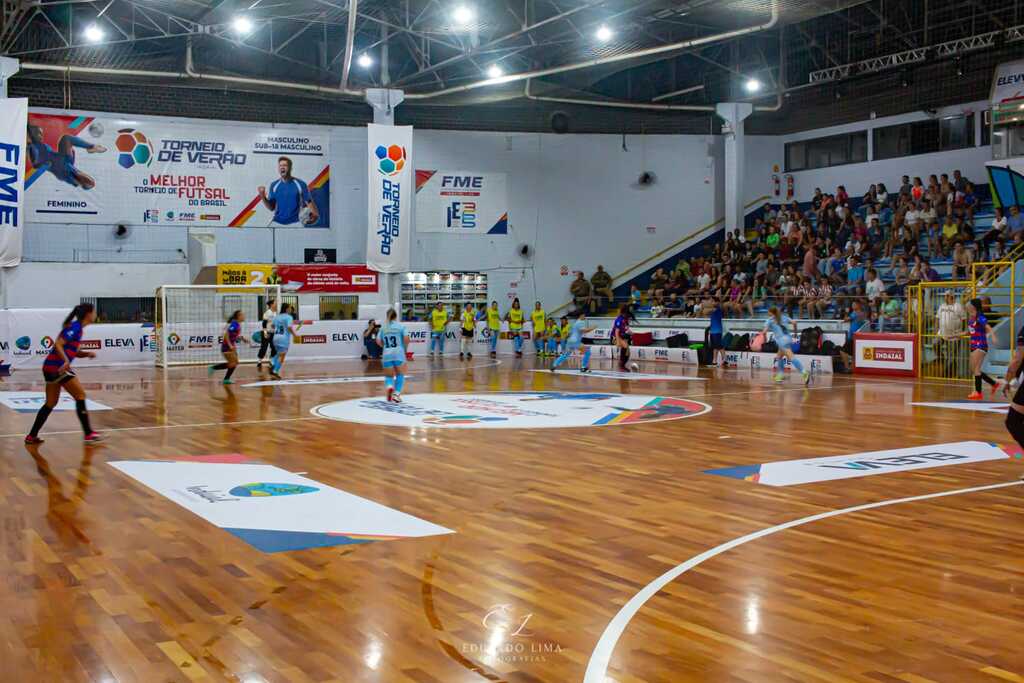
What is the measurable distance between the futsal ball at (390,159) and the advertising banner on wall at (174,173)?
5.29 metres

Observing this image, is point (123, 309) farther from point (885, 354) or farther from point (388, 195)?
point (885, 354)

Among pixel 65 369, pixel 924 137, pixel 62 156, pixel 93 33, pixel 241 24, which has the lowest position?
pixel 65 369

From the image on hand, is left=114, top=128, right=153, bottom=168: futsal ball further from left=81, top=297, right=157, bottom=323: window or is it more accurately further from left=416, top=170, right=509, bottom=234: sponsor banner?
left=416, top=170, right=509, bottom=234: sponsor banner

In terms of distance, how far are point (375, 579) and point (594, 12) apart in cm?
2223

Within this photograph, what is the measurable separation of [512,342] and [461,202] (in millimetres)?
5130

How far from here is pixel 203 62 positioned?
101 ft

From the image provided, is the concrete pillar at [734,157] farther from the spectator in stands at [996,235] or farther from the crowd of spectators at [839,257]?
the spectator in stands at [996,235]

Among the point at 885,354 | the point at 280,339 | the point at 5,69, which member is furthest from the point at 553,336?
the point at 5,69

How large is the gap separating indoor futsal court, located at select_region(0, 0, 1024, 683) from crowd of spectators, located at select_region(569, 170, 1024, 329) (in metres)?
0.15

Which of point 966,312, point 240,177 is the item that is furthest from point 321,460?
point 240,177

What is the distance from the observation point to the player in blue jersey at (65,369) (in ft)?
38.8

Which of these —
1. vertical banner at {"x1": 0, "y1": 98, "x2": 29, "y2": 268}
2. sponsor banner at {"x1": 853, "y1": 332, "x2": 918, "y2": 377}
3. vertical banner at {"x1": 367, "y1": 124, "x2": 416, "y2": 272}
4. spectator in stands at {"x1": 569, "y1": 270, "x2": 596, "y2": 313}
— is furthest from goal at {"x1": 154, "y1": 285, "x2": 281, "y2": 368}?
sponsor banner at {"x1": 853, "y1": 332, "x2": 918, "y2": 377}

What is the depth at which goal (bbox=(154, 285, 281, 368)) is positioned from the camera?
26609mm

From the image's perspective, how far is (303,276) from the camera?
30500mm
